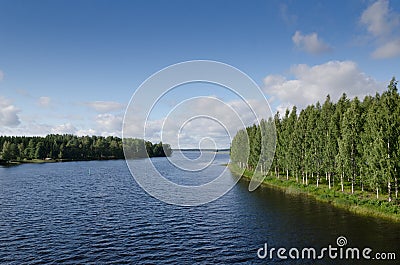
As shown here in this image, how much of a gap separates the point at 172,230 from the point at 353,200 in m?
29.8

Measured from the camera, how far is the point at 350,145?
52656 mm

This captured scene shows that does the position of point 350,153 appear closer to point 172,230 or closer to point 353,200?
point 353,200

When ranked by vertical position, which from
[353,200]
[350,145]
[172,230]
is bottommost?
[172,230]

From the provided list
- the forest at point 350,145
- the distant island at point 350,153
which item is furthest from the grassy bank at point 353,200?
the forest at point 350,145

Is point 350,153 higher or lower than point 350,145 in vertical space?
lower

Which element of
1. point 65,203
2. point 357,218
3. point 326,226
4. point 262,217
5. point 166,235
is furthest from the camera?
point 65,203

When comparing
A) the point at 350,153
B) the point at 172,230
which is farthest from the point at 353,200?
the point at 172,230

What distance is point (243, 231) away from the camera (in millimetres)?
36656

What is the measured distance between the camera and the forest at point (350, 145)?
4366cm

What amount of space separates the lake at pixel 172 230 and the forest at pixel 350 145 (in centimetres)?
825

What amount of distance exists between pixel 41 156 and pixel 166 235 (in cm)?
18741

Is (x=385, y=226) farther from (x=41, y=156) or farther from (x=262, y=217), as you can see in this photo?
(x=41, y=156)

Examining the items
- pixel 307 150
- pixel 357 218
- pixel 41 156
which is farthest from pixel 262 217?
pixel 41 156

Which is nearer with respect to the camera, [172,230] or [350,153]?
[172,230]
